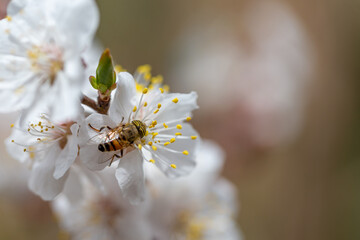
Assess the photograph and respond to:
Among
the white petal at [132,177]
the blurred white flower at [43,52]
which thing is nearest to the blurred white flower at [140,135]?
the white petal at [132,177]

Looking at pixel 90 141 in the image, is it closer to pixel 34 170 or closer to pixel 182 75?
pixel 34 170

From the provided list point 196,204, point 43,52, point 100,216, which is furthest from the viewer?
point 196,204

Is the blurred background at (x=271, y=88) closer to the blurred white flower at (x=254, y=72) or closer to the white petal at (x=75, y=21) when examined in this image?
the blurred white flower at (x=254, y=72)

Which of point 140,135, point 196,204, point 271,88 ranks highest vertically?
point 271,88

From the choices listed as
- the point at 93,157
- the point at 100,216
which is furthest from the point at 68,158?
the point at 100,216

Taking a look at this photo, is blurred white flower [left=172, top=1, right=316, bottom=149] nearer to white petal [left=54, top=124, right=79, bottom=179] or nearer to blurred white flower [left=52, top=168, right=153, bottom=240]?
blurred white flower [left=52, top=168, right=153, bottom=240]

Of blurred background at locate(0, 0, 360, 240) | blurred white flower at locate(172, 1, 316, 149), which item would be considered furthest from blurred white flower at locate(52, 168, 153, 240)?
blurred white flower at locate(172, 1, 316, 149)

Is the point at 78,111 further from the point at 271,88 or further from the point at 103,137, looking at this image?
the point at 271,88
